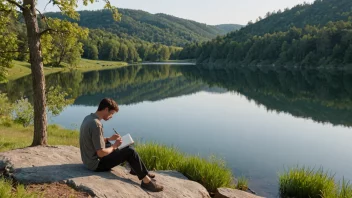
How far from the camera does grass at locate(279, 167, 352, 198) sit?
37.0 ft

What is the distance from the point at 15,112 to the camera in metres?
28.6

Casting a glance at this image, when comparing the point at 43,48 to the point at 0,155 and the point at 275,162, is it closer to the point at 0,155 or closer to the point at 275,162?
the point at 0,155

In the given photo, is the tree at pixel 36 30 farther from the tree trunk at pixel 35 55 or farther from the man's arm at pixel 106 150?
the man's arm at pixel 106 150

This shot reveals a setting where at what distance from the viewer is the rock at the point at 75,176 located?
829cm

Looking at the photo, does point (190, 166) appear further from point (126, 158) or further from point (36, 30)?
point (36, 30)

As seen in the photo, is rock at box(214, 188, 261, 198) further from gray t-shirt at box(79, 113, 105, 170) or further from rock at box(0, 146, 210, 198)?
gray t-shirt at box(79, 113, 105, 170)

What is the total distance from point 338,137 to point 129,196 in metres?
22.5

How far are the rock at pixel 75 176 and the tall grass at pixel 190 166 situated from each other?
1.63m

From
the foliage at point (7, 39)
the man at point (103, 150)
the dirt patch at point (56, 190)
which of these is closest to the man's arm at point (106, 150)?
the man at point (103, 150)

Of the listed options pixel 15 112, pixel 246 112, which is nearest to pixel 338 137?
pixel 246 112

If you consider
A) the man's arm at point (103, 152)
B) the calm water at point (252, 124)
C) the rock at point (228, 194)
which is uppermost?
the man's arm at point (103, 152)

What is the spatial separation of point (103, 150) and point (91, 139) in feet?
1.40

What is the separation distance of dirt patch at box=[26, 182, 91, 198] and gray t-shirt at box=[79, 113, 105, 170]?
100 cm

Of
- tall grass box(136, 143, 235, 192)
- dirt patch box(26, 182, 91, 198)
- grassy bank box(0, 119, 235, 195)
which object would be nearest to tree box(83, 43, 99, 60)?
grassy bank box(0, 119, 235, 195)
